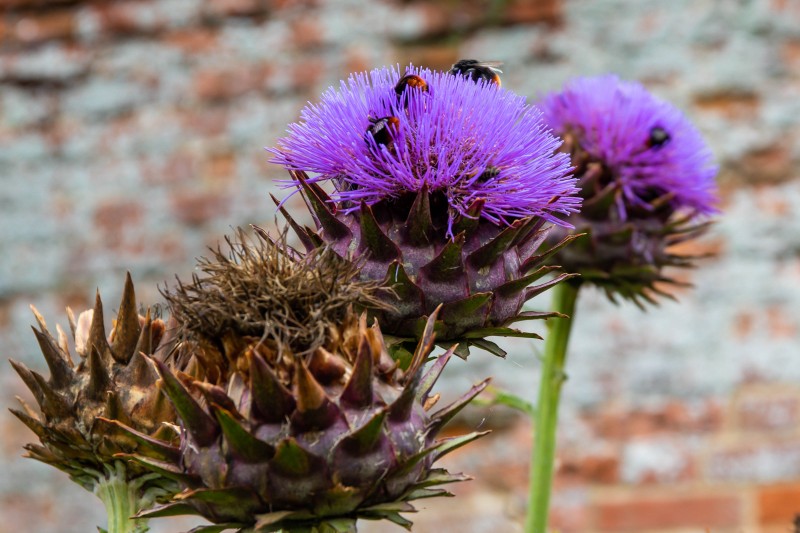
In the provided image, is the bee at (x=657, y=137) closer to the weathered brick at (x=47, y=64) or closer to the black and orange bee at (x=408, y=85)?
the black and orange bee at (x=408, y=85)

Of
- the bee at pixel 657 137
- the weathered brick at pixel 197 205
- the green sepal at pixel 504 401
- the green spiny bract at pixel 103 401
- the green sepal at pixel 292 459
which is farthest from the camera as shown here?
the weathered brick at pixel 197 205

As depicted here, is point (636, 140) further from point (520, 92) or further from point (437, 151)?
point (520, 92)

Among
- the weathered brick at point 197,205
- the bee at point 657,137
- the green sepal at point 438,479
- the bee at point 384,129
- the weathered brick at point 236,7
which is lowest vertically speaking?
the green sepal at point 438,479

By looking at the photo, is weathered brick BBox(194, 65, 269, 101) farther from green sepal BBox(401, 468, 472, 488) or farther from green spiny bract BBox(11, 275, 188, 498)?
green sepal BBox(401, 468, 472, 488)

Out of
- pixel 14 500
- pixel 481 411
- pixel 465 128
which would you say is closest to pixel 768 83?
pixel 481 411

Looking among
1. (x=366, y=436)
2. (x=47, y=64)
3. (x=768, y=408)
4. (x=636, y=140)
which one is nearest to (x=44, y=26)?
(x=47, y=64)

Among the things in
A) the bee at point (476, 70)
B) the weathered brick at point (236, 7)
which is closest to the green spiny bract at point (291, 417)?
the bee at point (476, 70)
